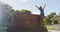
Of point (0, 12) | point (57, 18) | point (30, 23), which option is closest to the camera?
point (30, 23)

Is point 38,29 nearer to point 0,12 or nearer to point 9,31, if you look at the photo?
point 9,31

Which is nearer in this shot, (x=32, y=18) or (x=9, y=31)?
(x=9, y=31)

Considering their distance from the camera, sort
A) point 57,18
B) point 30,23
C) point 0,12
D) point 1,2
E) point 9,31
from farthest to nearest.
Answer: point 57,18, point 1,2, point 0,12, point 30,23, point 9,31

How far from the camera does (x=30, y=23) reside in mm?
11234

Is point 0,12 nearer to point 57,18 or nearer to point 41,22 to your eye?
point 41,22

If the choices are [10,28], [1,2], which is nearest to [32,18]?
[10,28]

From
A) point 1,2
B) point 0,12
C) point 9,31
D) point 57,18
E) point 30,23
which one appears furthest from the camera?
point 57,18

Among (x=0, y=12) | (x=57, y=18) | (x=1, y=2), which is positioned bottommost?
(x=57, y=18)

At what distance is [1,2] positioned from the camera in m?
21.4

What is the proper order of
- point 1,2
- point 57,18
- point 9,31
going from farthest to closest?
point 57,18 → point 1,2 → point 9,31

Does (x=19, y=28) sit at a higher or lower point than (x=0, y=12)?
lower

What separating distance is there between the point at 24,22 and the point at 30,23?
522 millimetres

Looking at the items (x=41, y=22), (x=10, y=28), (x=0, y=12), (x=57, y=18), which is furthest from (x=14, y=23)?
(x=57, y=18)

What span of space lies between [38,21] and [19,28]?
1728 mm
